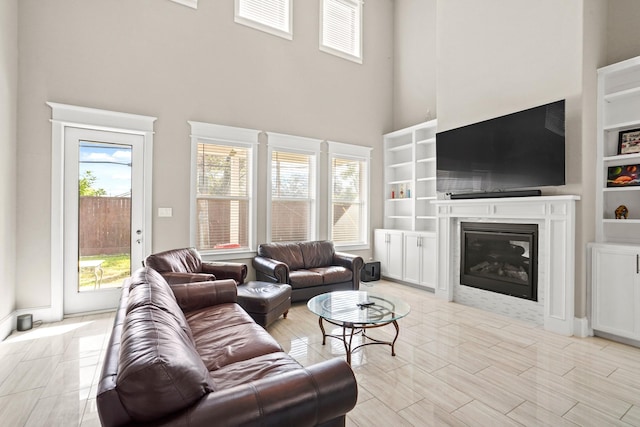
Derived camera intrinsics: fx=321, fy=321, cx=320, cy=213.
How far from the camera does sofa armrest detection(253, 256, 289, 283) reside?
4137 mm

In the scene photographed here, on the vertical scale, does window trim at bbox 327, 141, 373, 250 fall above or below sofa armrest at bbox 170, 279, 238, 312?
above

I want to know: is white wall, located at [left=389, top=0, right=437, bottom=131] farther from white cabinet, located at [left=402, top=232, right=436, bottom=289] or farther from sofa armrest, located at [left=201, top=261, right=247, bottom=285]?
sofa armrest, located at [left=201, top=261, right=247, bottom=285]

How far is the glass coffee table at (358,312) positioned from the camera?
264cm

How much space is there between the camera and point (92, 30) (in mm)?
3887

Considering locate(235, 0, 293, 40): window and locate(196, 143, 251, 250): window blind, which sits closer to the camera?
locate(196, 143, 251, 250): window blind

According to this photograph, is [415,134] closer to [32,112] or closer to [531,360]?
[531,360]

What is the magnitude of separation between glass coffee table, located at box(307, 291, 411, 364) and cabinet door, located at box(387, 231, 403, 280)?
242 cm

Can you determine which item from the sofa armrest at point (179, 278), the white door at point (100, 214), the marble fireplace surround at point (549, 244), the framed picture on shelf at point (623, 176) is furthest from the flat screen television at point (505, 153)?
the white door at point (100, 214)

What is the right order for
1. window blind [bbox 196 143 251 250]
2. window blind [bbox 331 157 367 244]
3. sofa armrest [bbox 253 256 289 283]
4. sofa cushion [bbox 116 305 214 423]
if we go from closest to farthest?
sofa cushion [bbox 116 305 214 423]
sofa armrest [bbox 253 256 289 283]
window blind [bbox 196 143 251 250]
window blind [bbox 331 157 367 244]

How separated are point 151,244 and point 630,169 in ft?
18.6

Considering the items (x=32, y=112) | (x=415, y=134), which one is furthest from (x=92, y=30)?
(x=415, y=134)

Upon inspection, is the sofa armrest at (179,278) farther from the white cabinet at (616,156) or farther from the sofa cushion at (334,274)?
the white cabinet at (616,156)

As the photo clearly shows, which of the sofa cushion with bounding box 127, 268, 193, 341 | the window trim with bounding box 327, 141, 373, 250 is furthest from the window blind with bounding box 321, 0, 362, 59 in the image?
the sofa cushion with bounding box 127, 268, 193, 341

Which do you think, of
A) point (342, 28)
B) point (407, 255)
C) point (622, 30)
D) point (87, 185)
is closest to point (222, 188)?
point (87, 185)
